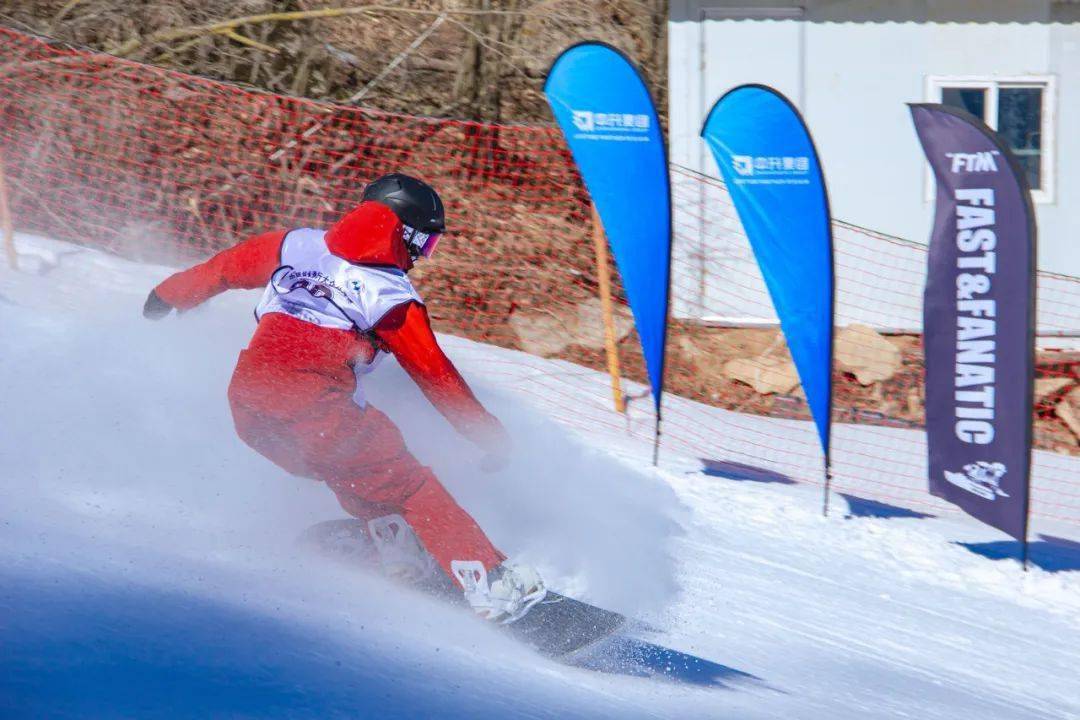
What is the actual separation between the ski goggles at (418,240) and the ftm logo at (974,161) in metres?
2.72

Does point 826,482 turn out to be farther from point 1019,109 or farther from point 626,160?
point 1019,109

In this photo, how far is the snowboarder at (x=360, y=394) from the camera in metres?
4.25

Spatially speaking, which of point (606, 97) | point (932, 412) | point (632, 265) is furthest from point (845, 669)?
point (606, 97)

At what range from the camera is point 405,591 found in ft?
14.5

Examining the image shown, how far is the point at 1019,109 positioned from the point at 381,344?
8.50 meters

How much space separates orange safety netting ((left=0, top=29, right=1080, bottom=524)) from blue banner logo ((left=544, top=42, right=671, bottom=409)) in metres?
1.99

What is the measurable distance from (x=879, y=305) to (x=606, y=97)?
487 cm

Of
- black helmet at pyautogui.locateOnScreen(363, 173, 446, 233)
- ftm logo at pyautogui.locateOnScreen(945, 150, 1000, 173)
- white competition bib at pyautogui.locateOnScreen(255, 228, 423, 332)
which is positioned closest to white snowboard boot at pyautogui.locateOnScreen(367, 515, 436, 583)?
white competition bib at pyautogui.locateOnScreen(255, 228, 423, 332)

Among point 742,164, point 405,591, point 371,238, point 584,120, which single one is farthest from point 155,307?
point 742,164

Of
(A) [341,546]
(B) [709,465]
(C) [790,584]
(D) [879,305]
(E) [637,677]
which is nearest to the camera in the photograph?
(E) [637,677]

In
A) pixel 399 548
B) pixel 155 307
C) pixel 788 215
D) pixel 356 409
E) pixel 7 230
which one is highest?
pixel 788 215

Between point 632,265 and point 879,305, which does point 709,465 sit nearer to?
point 632,265

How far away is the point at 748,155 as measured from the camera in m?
6.39

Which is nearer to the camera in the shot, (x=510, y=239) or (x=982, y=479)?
(x=982, y=479)
